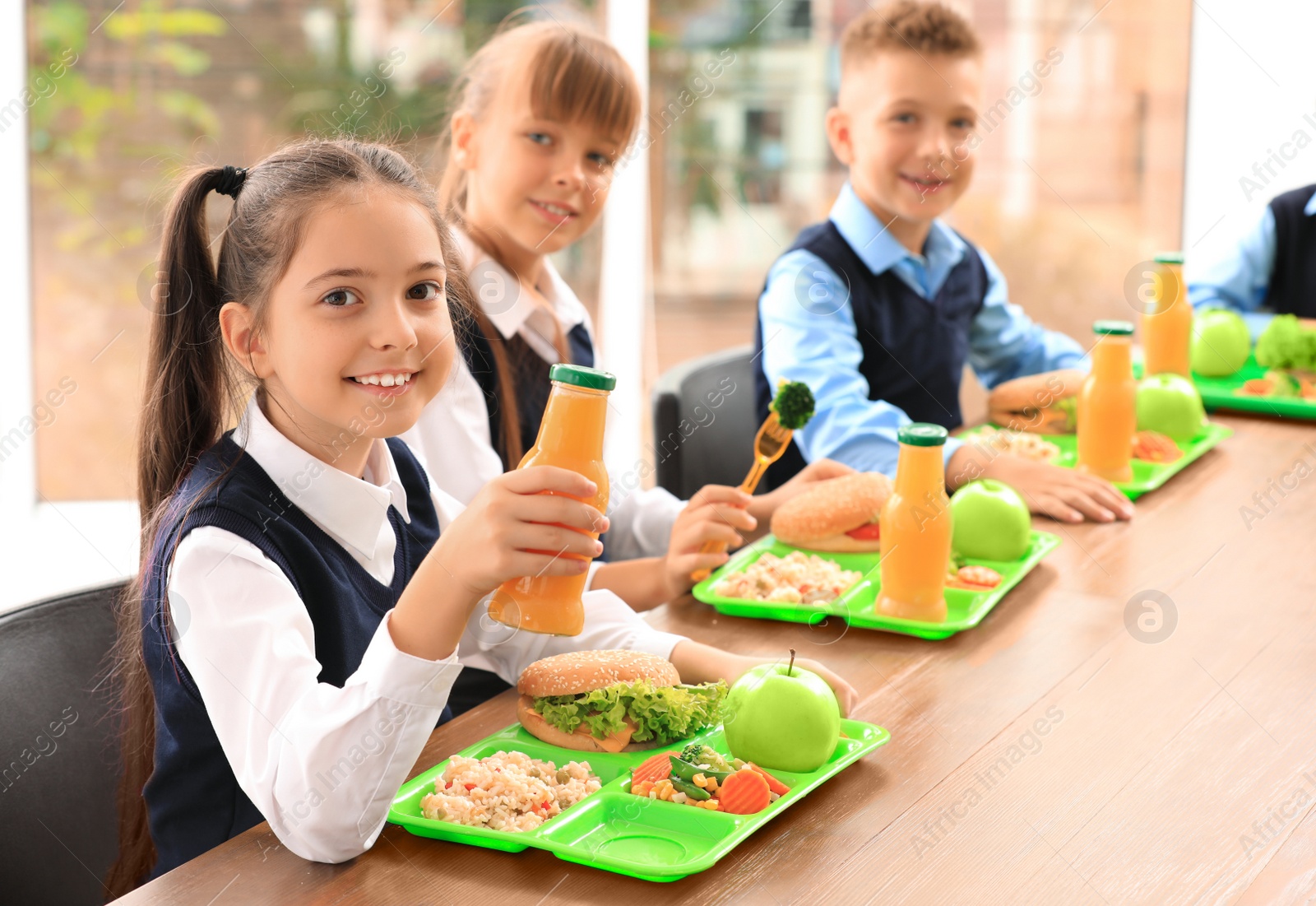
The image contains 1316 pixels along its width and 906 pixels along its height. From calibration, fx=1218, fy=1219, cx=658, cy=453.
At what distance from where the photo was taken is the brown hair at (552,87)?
1.76 m

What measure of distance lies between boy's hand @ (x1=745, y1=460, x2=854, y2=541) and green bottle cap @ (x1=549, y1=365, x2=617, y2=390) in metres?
0.70

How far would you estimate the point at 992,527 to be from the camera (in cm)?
146

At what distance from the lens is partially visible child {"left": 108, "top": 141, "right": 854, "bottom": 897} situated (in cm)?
87

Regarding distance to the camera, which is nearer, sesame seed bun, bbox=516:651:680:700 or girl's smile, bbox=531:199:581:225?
sesame seed bun, bbox=516:651:680:700

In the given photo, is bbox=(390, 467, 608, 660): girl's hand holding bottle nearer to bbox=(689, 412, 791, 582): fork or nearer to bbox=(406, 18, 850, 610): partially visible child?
bbox=(689, 412, 791, 582): fork

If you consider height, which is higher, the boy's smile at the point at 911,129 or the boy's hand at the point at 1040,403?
the boy's smile at the point at 911,129

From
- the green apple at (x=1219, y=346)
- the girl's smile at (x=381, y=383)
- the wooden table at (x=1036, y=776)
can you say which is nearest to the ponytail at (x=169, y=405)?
the girl's smile at (x=381, y=383)

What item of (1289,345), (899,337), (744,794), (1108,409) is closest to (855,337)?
(899,337)

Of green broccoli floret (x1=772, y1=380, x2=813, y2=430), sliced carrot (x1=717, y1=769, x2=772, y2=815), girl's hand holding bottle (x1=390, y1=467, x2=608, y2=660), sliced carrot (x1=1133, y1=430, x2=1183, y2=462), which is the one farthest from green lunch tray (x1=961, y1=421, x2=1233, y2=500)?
girl's hand holding bottle (x1=390, y1=467, x2=608, y2=660)

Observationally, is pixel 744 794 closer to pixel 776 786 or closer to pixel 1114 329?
pixel 776 786

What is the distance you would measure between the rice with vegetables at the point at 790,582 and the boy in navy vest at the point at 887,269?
1.44 ft

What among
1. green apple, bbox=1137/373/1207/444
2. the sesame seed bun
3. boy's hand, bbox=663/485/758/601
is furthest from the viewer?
green apple, bbox=1137/373/1207/444

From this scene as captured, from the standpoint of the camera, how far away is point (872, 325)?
220 cm

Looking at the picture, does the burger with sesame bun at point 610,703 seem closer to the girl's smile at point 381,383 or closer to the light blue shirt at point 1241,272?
the girl's smile at point 381,383
